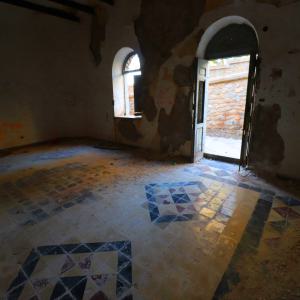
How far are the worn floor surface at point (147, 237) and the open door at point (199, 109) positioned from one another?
0.75m

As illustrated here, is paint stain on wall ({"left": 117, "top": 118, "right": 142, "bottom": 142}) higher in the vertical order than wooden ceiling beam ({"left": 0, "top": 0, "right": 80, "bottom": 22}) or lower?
lower

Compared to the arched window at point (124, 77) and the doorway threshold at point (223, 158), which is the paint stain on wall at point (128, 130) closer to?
the arched window at point (124, 77)

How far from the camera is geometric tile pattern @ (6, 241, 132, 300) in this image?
1344 mm

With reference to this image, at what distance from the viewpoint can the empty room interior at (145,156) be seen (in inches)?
59.2

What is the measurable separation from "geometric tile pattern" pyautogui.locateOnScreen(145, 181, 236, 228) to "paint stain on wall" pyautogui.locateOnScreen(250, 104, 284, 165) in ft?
3.17

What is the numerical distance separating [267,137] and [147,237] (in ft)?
8.07

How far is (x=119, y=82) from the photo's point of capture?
5156 millimetres

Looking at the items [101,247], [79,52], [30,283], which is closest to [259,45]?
[101,247]

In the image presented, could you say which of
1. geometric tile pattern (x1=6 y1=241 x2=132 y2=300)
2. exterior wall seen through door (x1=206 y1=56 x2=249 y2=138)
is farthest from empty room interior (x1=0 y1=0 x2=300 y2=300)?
exterior wall seen through door (x1=206 y1=56 x2=249 y2=138)

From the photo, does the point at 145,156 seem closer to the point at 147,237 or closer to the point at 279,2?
the point at 147,237

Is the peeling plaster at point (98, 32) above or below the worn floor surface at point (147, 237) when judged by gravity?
above

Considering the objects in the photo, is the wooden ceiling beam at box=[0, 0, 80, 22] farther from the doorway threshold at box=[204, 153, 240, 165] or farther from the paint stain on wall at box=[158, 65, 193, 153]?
the doorway threshold at box=[204, 153, 240, 165]

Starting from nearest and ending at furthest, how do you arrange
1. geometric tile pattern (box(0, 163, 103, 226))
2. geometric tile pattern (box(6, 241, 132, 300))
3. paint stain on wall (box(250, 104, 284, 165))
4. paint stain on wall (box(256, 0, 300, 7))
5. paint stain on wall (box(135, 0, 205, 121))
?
geometric tile pattern (box(6, 241, 132, 300)), geometric tile pattern (box(0, 163, 103, 226)), paint stain on wall (box(256, 0, 300, 7)), paint stain on wall (box(250, 104, 284, 165)), paint stain on wall (box(135, 0, 205, 121))

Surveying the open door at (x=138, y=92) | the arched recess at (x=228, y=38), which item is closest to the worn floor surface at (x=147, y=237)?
the open door at (x=138, y=92)
